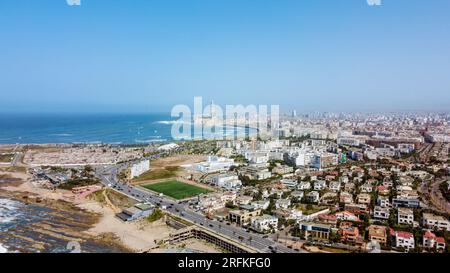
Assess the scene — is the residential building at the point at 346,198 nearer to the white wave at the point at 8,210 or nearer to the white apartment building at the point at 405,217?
the white apartment building at the point at 405,217

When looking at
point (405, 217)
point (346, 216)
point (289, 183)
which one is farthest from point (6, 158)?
point (405, 217)

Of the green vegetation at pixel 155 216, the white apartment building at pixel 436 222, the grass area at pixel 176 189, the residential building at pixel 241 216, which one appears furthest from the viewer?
the grass area at pixel 176 189

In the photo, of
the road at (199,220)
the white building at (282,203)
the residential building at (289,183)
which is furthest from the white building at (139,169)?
the white building at (282,203)

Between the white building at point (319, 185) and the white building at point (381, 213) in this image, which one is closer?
the white building at point (381, 213)

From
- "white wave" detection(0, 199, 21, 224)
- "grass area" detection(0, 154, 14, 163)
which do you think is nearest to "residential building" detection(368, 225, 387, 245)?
"white wave" detection(0, 199, 21, 224)
